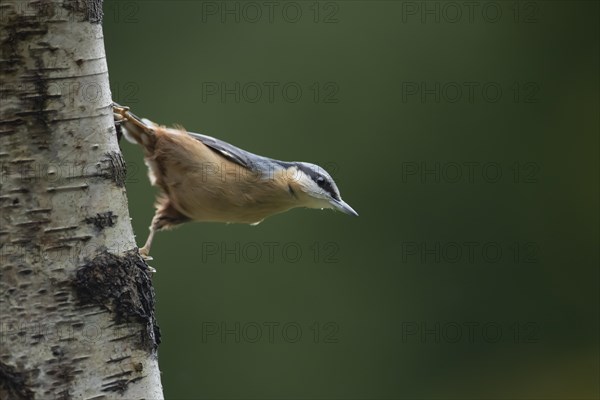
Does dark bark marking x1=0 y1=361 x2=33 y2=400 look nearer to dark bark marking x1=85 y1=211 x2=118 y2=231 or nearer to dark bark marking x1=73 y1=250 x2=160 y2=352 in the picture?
dark bark marking x1=73 y1=250 x2=160 y2=352

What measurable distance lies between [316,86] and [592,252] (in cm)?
236

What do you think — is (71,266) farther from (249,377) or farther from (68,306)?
(249,377)

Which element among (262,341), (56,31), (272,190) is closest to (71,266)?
(56,31)

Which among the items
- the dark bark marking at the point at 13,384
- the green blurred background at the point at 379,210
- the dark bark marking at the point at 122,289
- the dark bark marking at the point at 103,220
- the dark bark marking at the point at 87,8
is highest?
the dark bark marking at the point at 87,8

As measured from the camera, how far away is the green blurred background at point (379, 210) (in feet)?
19.4

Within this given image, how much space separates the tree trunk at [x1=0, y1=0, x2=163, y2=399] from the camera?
1.89 metres

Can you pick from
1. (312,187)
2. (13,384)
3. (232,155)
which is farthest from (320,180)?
(13,384)

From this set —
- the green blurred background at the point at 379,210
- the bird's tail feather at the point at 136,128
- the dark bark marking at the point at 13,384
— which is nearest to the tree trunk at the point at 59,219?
the dark bark marking at the point at 13,384

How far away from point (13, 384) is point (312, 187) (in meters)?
1.95

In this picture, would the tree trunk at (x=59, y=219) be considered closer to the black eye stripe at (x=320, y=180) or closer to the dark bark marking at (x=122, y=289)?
the dark bark marking at (x=122, y=289)

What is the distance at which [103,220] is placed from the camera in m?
1.99

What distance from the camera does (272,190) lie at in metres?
3.63

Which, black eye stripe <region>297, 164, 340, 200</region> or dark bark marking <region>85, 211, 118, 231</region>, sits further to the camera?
black eye stripe <region>297, 164, 340, 200</region>

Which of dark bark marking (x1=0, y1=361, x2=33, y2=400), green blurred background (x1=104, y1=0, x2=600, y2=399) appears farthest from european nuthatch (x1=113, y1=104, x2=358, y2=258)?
green blurred background (x1=104, y1=0, x2=600, y2=399)
